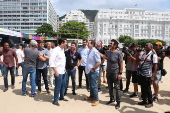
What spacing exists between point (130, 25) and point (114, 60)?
9815 cm

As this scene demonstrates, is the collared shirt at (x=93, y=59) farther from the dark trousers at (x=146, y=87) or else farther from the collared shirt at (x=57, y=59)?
the dark trousers at (x=146, y=87)

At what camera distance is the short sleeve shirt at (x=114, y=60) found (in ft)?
13.6

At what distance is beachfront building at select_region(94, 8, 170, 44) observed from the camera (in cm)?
9444

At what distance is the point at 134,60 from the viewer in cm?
504

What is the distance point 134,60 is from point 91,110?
2.27m

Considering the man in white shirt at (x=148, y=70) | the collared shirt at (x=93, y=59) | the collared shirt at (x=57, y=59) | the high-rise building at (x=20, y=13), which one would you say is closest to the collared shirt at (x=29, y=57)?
the collared shirt at (x=57, y=59)

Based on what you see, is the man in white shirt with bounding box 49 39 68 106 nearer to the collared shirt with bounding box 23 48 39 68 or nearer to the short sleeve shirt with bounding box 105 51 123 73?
the collared shirt with bounding box 23 48 39 68

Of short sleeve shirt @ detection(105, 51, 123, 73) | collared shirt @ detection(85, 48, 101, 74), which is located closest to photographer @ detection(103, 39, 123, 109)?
short sleeve shirt @ detection(105, 51, 123, 73)

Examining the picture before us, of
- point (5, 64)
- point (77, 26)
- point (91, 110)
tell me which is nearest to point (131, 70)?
point (91, 110)

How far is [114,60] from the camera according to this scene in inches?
165

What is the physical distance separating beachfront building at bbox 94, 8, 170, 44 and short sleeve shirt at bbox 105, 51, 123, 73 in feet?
293

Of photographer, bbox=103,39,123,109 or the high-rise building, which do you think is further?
the high-rise building

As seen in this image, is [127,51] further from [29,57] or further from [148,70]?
[29,57]

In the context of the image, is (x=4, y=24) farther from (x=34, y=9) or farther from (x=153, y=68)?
(x=153, y=68)
